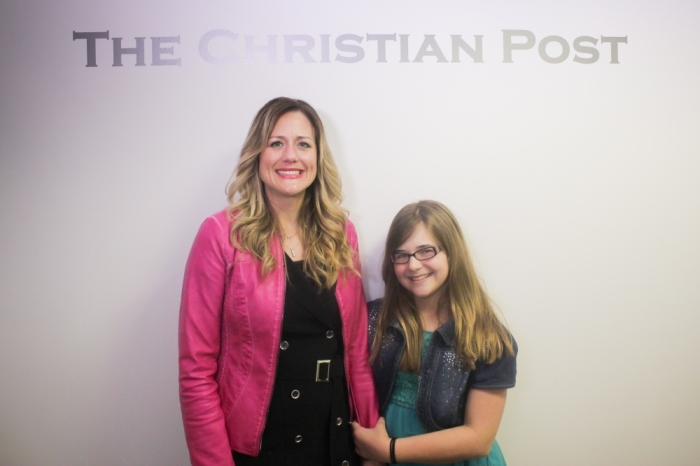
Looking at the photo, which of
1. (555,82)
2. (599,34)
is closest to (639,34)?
(599,34)

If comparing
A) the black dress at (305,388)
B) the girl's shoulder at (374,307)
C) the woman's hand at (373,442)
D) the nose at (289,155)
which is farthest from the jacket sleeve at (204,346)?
the girl's shoulder at (374,307)

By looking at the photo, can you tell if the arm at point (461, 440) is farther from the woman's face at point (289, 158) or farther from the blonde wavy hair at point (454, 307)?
the woman's face at point (289, 158)

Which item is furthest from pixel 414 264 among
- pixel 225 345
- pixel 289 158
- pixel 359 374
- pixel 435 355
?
pixel 225 345

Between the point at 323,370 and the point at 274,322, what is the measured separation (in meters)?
0.24

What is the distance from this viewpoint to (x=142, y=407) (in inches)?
77.4

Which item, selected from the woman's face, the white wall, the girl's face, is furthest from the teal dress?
the woman's face

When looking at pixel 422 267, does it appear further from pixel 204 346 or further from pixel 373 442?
pixel 204 346

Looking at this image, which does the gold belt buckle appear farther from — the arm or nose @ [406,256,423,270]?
nose @ [406,256,423,270]

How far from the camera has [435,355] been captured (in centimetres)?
164

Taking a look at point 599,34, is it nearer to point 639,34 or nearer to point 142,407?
point 639,34

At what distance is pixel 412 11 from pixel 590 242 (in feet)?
3.88

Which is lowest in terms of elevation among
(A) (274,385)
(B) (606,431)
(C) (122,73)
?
(B) (606,431)

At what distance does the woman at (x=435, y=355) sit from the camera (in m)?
1.59

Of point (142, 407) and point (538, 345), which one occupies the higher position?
point (538, 345)
